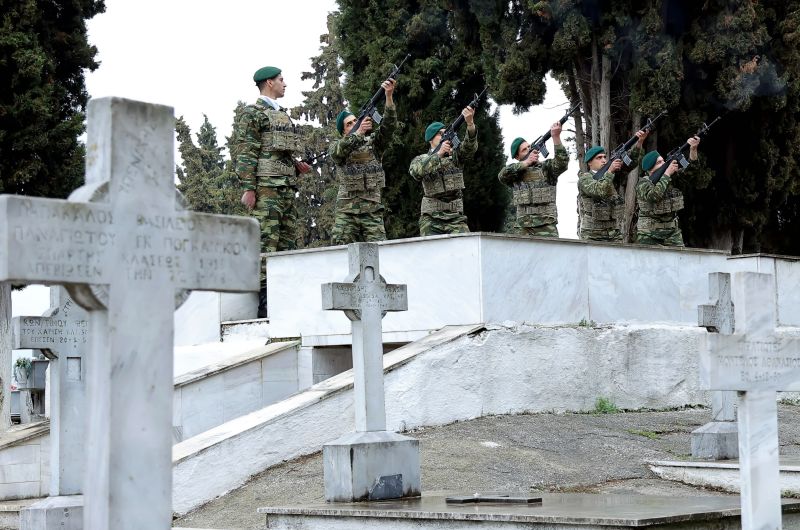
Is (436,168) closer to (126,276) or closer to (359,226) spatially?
(359,226)

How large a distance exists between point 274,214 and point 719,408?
5653mm

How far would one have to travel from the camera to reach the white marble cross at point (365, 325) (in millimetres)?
9328

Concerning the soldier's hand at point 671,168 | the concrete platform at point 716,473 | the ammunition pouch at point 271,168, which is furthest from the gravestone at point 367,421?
the soldier's hand at point 671,168

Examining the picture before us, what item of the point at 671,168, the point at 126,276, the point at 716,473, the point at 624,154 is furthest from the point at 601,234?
the point at 126,276

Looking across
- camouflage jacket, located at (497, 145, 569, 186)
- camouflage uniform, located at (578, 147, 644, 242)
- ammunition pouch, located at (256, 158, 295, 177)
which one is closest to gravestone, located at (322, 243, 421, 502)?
ammunition pouch, located at (256, 158, 295, 177)

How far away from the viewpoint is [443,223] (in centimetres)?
1445

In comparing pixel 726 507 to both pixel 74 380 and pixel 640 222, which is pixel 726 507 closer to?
pixel 74 380

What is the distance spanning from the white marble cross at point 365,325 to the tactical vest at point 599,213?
736 cm

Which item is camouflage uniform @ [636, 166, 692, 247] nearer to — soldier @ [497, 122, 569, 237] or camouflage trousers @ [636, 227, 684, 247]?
camouflage trousers @ [636, 227, 684, 247]

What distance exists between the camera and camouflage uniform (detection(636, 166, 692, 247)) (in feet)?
55.0

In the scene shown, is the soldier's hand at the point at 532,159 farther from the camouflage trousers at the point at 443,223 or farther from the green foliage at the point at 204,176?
the green foliage at the point at 204,176

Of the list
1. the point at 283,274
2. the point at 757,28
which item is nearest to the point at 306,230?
the point at 757,28

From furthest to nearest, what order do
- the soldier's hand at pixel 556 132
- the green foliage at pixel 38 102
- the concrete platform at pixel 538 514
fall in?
1. the green foliage at pixel 38 102
2. the soldier's hand at pixel 556 132
3. the concrete platform at pixel 538 514

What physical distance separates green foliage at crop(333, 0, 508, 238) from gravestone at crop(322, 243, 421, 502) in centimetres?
1180
